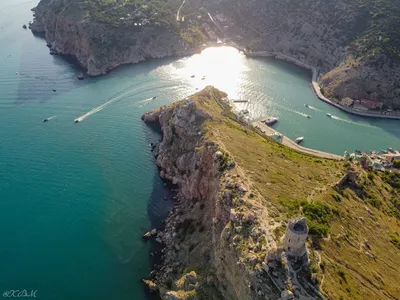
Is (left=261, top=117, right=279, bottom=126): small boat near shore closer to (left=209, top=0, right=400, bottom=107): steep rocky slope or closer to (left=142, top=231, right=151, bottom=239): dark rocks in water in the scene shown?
(left=209, top=0, right=400, bottom=107): steep rocky slope

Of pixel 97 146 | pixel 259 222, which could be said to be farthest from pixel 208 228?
pixel 97 146

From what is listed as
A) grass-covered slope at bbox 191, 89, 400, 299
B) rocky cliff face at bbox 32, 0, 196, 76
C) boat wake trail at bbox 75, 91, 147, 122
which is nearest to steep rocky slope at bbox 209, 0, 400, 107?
rocky cliff face at bbox 32, 0, 196, 76

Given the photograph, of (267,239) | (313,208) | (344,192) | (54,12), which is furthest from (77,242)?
(54,12)

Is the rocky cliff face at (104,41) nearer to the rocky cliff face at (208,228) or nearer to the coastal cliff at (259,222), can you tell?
the rocky cliff face at (208,228)

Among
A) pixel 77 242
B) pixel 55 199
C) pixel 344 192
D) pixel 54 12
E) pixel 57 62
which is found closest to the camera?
pixel 344 192

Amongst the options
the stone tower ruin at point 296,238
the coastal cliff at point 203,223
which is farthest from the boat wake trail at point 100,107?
the stone tower ruin at point 296,238

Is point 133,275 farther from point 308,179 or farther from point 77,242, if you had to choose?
point 308,179
